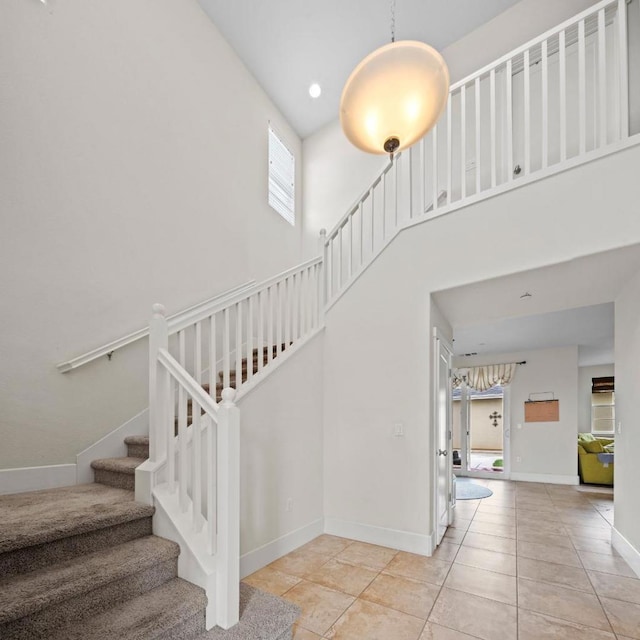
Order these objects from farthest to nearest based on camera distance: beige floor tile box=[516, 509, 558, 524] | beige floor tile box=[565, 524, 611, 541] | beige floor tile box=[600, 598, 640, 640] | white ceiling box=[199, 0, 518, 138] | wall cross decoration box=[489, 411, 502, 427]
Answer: wall cross decoration box=[489, 411, 502, 427] < beige floor tile box=[516, 509, 558, 524] < white ceiling box=[199, 0, 518, 138] < beige floor tile box=[565, 524, 611, 541] < beige floor tile box=[600, 598, 640, 640]

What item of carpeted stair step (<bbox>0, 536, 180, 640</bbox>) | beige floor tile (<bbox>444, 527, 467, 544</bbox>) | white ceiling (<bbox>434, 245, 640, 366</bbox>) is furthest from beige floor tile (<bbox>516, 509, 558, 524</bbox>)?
carpeted stair step (<bbox>0, 536, 180, 640</bbox>)

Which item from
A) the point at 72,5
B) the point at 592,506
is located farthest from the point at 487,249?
the point at 592,506

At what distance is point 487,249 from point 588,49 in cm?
324

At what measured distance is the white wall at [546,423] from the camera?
7.48 m

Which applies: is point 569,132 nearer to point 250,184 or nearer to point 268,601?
point 250,184

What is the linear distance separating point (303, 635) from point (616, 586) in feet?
8.02

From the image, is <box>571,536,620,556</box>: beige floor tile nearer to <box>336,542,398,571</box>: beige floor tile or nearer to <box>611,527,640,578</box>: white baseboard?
<box>611,527,640,578</box>: white baseboard

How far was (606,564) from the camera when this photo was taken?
10.6 feet

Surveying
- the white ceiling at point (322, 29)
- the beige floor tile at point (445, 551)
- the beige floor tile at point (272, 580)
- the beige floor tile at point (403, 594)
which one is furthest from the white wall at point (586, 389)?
the beige floor tile at point (272, 580)

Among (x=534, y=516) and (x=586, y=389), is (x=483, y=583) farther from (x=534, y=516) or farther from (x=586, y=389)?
(x=586, y=389)

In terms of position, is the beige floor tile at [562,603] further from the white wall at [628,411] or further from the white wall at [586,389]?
the white wall at [586,389]

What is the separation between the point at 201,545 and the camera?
199 cm

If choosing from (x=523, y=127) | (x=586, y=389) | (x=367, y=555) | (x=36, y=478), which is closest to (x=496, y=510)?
(x=367, y=555)

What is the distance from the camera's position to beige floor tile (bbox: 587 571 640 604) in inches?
105
